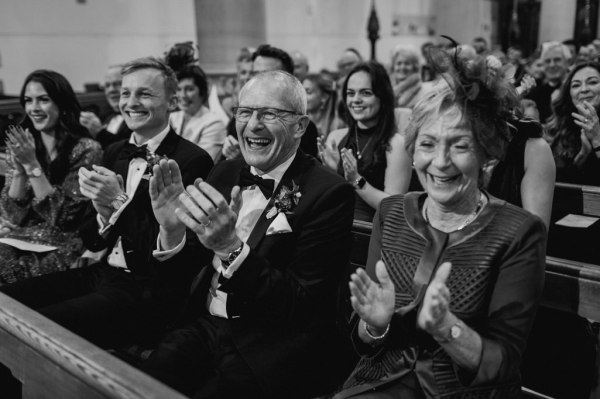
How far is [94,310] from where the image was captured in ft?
8.05

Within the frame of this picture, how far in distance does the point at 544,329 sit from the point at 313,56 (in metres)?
12.4

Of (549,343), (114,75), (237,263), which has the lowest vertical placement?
(549,343)

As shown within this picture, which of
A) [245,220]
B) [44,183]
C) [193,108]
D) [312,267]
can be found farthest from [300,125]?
Result: [193,108]

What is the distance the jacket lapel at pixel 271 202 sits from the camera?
2100 mm

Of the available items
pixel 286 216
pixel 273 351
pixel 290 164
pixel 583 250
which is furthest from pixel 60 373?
pixel 583 250

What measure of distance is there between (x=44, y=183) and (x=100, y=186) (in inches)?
33.3

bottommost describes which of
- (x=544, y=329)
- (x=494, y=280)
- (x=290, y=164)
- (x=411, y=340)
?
(x=544, y=329)

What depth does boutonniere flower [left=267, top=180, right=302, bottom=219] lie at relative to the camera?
2.12m

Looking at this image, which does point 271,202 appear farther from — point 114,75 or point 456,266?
→ point 114,75

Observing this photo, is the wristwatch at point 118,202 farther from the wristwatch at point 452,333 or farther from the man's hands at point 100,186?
the wristwatch at point 452,333

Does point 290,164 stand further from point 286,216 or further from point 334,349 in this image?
point 334,349

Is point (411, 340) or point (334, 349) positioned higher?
point (411, 340)

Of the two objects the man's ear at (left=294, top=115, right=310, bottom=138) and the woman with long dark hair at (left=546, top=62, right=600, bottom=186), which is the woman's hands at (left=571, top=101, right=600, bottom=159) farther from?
the man's ear at (left=294, top=115, right=310, bottom=138)

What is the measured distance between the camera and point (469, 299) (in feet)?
5.24
